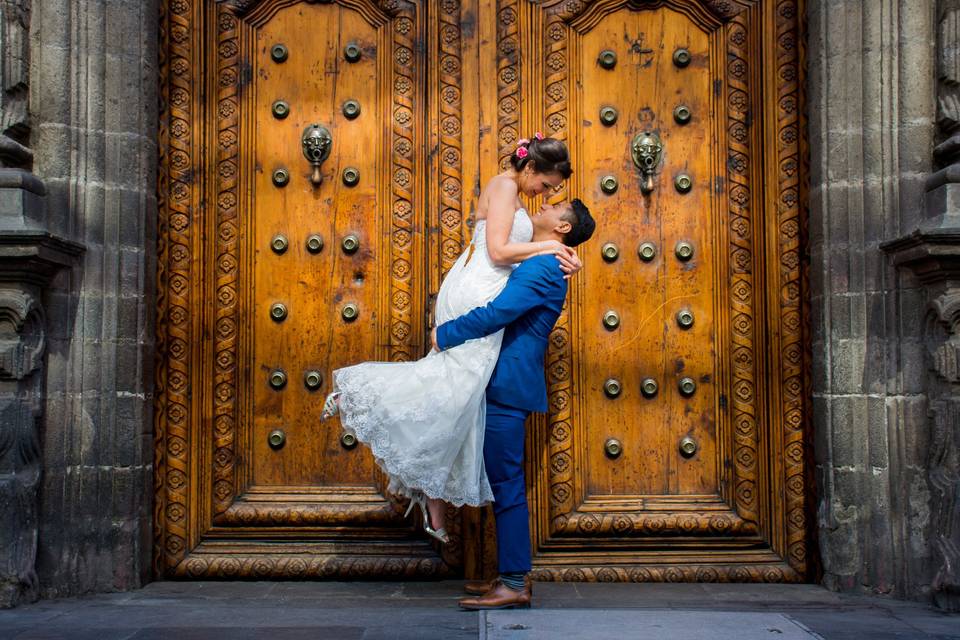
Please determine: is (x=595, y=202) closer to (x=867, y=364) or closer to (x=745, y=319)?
(x=745, y=319)

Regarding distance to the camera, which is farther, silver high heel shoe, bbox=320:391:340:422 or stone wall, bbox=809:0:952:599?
stone wall, bbox=809:0:952:599

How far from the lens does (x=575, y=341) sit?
194 inches

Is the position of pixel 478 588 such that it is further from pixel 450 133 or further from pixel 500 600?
pixel 450 133

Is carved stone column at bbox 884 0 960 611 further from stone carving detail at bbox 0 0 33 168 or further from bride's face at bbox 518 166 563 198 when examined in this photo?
stone carving detail at bbox 0 0 33 168

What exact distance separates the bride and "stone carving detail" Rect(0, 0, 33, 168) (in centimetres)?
168

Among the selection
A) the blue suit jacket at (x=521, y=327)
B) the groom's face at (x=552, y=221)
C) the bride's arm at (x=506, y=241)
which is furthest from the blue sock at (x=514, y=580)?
the groom's face at (x=552, y=221)

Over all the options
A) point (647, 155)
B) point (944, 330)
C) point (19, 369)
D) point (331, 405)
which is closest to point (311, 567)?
point (331, 405)

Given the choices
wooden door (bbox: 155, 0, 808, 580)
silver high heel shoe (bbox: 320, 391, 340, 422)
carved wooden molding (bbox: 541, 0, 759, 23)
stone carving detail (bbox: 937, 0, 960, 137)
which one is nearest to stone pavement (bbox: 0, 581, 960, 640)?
wooden door (bbox: 155, 0, 808, 580)

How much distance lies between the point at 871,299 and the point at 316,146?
8.56ft

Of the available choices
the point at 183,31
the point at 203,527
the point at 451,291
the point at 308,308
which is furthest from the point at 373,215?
the point at 203,527

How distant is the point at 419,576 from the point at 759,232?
2.25 m

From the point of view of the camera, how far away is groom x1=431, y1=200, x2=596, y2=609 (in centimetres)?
413

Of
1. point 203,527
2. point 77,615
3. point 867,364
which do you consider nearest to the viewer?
point 77,615

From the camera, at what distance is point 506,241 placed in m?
4.23
